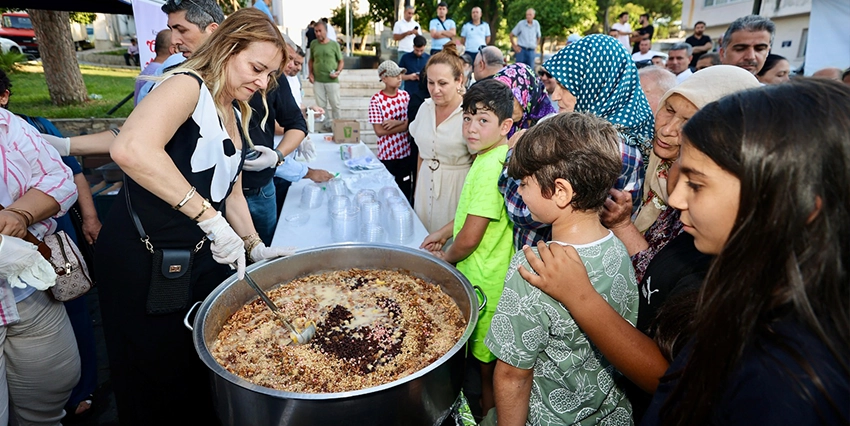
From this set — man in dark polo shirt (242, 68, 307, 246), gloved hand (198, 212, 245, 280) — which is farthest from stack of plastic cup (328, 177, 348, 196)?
gloved hand (198, 212, 245, 280)

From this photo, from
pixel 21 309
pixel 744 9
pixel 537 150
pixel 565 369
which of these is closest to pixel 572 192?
pixel 537 150

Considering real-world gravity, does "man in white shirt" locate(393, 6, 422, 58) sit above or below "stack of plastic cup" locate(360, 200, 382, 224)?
above

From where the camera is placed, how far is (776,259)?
73 centimetres

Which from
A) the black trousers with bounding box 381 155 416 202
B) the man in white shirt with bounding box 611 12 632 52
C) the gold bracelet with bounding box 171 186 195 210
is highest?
the man in white shirt with bounding box 611 12 632 52

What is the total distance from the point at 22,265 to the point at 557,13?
962 inches

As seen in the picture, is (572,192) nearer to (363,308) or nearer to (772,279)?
(772,279)

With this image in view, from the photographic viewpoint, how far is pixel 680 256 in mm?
1382

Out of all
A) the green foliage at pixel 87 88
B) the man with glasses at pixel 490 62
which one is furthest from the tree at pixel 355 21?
the man with glasses at pixel 490 62

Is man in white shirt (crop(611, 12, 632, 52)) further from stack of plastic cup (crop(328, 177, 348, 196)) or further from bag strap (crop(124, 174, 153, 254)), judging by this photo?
bag strap (crop(124, 174, 153, 254))

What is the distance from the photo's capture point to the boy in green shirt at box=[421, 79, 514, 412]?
7.12ft

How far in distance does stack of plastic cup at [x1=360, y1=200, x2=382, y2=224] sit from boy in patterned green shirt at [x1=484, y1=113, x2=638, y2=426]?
1.44 meters

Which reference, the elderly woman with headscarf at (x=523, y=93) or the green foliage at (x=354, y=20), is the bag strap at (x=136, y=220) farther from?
the green foliage at (x=354, y=20)

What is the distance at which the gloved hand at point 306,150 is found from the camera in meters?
4.53

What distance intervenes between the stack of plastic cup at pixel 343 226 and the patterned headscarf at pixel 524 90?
3.88 feet
